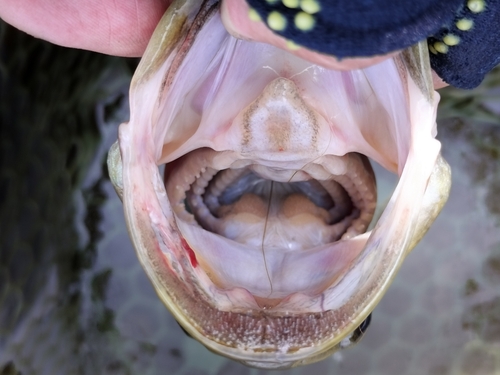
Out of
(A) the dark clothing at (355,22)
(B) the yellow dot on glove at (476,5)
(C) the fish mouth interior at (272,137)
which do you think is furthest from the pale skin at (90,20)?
(A) the dark clothing at (355,22)

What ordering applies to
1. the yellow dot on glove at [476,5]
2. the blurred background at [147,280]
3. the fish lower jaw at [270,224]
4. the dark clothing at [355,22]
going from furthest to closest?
the blurred background at [147,280]
the fish lower jaw at [270,224]
the yellow dot on glove at [476,5]
the dark clothing at [355,22]

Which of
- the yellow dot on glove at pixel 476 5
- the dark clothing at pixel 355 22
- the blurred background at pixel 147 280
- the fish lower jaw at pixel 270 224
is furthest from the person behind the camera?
the blurred background at pixel 147 280

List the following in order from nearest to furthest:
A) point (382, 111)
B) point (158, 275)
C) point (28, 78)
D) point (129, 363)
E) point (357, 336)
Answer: point (158, 275)
point (382, 111)
point (357, 336)
point (28, 78)
point (129, 363)

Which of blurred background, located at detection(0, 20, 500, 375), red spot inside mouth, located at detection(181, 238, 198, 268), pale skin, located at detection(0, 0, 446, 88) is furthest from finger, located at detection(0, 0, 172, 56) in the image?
blurred background, located at detection(0, 20, 500, 375)

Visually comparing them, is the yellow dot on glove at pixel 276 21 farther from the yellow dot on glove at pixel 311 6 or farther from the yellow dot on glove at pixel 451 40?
the yellow dot on glove at pixel 451 40

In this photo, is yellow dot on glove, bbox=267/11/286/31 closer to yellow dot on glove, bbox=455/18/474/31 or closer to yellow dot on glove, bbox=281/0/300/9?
yellow dot on glove, bbox=281/0/300/9

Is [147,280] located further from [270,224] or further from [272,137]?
[272,137]

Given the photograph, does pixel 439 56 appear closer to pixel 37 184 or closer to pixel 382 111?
pixel 382 111

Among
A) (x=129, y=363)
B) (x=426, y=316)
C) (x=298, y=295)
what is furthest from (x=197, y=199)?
(x=426, y=316)
